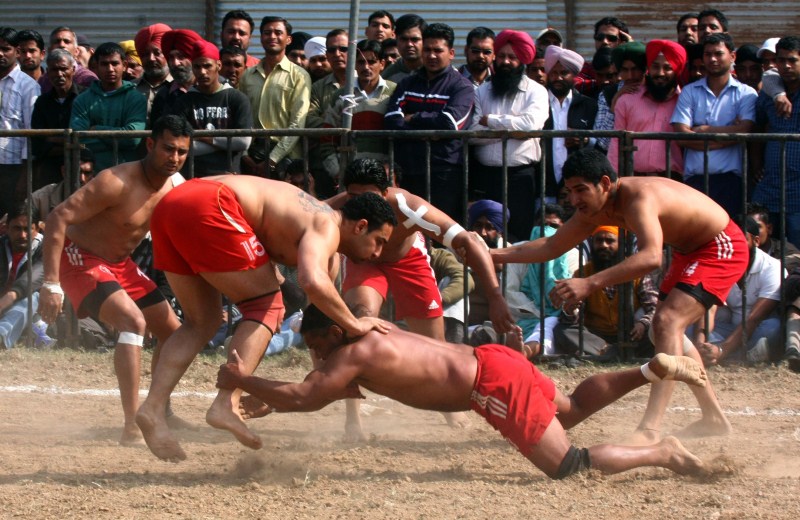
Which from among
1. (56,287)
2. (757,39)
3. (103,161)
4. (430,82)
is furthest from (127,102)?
(757,39)

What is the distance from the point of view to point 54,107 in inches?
363

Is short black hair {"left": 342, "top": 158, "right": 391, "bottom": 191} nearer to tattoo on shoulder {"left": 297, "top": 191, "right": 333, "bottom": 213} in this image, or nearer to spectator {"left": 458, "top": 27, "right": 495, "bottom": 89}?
tattoo on shoulder {"left": 297, "top": 191, "right": 333, "bottom": 213}

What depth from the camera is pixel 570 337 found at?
26.9ft

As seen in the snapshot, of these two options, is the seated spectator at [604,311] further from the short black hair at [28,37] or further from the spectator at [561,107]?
the short black hair at [28,37]

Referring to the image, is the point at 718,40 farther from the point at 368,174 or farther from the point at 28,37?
the point at 28,37

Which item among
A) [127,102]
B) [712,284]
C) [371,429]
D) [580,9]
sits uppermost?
[580,9]

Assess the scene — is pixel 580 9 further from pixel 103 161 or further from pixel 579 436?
pixel 579 436

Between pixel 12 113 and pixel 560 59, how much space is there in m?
4.33

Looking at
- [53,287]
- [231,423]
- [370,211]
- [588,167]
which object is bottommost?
[231,423]

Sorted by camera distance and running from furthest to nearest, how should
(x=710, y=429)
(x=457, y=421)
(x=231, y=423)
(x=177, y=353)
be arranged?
(x=457, y=421) → (x=710, y=429) → (x=177, y=353) → (x=231, y=423)

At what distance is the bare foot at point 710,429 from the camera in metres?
6.25

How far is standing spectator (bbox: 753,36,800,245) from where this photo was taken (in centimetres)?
827

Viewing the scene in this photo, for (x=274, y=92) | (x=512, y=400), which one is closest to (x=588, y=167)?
(x=512, y=400)

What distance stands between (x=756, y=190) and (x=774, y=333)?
1112 millimetres
